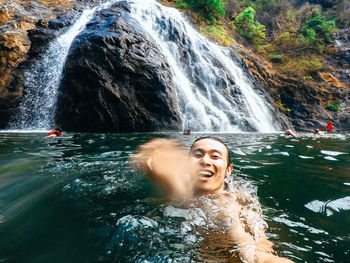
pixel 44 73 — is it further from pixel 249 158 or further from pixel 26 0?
pixel 249 158

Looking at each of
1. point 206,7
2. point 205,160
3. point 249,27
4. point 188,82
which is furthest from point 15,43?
point 249,27

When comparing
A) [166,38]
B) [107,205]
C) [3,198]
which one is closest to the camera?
[107,205]

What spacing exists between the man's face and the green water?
1.36 feet

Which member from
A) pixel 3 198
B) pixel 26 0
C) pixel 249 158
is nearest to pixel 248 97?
pixel 249 158

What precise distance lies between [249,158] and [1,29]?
14597 mm

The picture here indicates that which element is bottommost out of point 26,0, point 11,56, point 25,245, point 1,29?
point 25,245

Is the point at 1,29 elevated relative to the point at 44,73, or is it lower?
elevated

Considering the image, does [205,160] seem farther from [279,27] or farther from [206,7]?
[279,27]

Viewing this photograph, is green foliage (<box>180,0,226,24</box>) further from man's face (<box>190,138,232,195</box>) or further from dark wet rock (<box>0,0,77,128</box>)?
man's face (<box>190,138,232,195</box>)

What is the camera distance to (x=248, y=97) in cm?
1486

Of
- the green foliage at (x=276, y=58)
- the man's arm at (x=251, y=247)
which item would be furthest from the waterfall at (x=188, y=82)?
the man's arm at (x=251, y=247)

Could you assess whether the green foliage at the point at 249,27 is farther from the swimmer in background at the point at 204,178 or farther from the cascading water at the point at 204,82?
the swimmer in background at the point at 204,178

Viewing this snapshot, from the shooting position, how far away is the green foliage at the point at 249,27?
2213 cm

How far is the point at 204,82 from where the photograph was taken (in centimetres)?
1361
